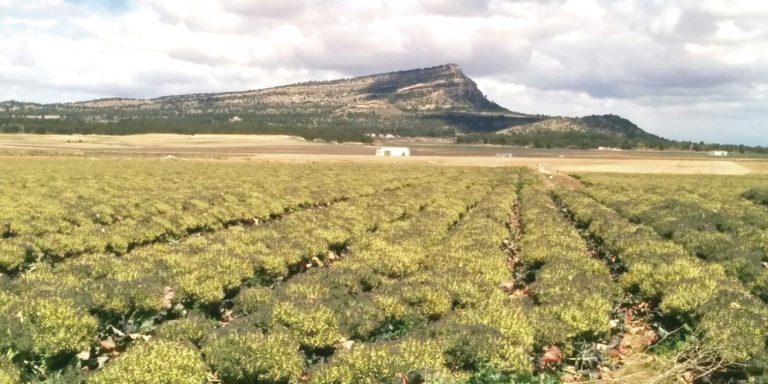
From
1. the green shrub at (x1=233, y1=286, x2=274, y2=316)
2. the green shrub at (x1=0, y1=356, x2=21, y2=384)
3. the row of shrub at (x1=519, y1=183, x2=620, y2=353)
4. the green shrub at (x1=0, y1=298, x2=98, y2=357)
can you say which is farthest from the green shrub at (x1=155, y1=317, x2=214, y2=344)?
the row of shrub at (x1=519, y1=183, x2=620, y2=353)

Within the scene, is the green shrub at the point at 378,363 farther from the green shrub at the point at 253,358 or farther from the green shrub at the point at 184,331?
the green shrub at the point at 184,331

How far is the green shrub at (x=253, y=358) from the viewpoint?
11.2 metres

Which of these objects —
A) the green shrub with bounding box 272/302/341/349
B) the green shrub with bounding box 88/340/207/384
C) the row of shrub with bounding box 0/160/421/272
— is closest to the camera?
the green shrub with bounding box 88/340/207/384

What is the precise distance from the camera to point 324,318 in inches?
517

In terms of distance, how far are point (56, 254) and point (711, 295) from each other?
19.9 meters

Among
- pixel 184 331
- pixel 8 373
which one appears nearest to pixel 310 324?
pixel 184 331

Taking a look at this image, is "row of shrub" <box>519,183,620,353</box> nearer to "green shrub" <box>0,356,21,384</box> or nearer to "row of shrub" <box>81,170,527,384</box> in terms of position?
"row of shrub" <box>81,170,527,384</box>

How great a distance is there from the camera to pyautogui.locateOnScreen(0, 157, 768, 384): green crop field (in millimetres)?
11406

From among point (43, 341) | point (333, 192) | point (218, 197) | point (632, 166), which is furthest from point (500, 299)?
point (632, 166)

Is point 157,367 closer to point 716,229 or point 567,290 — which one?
point 567,290

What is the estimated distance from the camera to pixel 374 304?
1453 centimetres

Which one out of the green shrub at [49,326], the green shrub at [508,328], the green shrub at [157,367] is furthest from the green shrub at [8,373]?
the green shrub at [508,328]

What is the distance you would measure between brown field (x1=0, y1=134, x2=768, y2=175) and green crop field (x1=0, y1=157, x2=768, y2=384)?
8384 centimetres

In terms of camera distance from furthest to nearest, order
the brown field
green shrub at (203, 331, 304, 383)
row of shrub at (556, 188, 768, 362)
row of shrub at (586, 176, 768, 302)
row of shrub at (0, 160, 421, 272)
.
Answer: the brown field < row of shrub at (0, 160, 421, 272) < row of shrub at (586, 176, 768, 302) < row of shrub at (556, 188, 768, 362) < green shrub at (203, 331, 304, 383)
